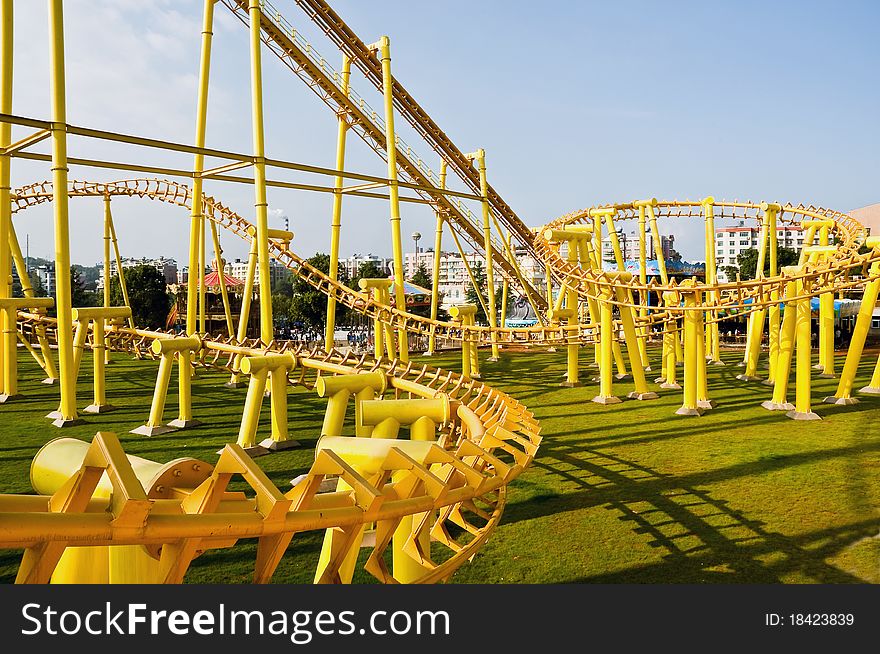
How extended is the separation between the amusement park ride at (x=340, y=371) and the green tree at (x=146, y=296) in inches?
731

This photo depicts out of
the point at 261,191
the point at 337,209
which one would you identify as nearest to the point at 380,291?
the point at 337,209

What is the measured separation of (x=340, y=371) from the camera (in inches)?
334

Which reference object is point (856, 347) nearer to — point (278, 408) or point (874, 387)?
point (874, 387)

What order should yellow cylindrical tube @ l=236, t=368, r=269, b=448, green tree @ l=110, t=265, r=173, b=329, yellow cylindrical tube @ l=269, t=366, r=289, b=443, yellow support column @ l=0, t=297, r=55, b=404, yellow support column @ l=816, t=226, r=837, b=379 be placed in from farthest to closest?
green tree @ l=110, t=265, r=173, b=329
yellow support column @ l=816, t=226, r=837, b=379
yellow support column @ l=0, t=297, r=55, b=404
yellow cylindrical tube @ l=269, t=366, r=289, b=443
yellow cylindrical tube @ l=236, t=368, r=269, b=448

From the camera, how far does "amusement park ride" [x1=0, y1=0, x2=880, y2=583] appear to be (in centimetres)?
291

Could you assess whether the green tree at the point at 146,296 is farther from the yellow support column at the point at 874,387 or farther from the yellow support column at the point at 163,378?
the yellow support column at the point at 874,387

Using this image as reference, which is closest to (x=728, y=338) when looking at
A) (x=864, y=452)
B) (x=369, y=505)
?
(x=864, y=452)

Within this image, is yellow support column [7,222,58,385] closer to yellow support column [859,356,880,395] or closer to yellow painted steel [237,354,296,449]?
yellow painted steel [237,354,296,449]

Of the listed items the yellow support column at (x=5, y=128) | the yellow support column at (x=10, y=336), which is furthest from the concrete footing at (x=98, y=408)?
the yellow support column at (x=5, y=128)

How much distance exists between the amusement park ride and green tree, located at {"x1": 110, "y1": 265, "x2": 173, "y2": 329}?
1856 centimetres

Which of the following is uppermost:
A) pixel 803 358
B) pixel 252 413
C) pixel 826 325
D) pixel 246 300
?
pixel 246 300

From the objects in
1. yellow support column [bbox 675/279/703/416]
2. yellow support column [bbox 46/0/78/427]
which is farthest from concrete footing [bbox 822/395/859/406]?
yellow support column [bbox 46/0/78/427]

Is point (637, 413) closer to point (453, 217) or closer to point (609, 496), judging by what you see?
point (609, 496)

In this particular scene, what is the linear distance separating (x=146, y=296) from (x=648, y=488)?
122ft
